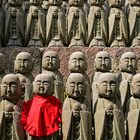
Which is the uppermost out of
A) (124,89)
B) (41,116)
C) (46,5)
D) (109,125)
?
(46,5)

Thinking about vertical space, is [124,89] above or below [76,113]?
above

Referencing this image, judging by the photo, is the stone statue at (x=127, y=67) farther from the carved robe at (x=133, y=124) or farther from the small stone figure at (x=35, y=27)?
the small stone figure at (x=35, y=27)

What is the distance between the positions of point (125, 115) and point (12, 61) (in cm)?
302

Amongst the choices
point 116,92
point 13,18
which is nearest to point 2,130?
point 116,92

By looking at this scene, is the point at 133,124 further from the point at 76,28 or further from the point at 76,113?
the point at 76,28

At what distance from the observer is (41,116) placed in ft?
27.2

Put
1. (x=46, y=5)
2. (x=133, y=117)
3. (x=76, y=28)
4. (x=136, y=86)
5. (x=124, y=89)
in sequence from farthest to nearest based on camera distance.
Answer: (x=46, y=5)
(x=76, y=28)
(x=124, y=89)
(x=136, y=86)
(x=133, y=117)

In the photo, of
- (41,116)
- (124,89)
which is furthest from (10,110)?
(124,89)

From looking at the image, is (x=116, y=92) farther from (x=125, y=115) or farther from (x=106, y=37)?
(x=106, y=37)

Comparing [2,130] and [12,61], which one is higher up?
[12,61]

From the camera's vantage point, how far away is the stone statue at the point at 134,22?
11469mm

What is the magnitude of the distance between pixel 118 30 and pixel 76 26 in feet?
2.49

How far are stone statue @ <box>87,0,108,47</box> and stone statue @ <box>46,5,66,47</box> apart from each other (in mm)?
464

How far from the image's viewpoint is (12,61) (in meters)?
11.0
